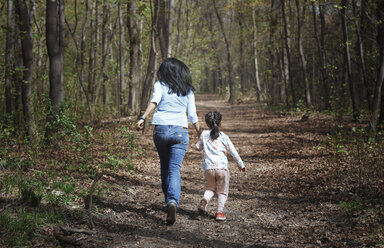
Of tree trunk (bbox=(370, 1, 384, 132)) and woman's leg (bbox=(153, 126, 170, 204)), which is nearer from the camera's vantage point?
woman's leg (bbox=(153, 126, 170, 204))

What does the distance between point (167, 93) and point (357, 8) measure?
1253 centimetres

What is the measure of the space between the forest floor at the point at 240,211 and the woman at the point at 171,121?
560 millimetres

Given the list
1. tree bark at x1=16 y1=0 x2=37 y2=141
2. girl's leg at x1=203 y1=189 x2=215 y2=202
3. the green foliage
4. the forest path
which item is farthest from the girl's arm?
tree bark at x1=16 y1=0 x2=37 y2=141

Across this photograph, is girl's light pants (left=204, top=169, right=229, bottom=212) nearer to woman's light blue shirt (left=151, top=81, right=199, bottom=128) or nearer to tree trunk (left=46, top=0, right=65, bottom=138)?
woman's light blue shirt (left=151, top=81, right=199, bottom=128)

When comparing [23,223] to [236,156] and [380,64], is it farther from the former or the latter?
[380,64]

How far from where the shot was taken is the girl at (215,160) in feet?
17.7

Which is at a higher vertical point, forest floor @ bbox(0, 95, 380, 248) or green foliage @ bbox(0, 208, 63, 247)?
green foliage @ bbox(0, 208, 63, 247)

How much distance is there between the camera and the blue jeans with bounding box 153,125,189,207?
4914mm

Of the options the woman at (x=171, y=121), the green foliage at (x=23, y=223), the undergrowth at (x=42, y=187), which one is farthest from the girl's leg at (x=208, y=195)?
the green foliage at (x=23, y=223)

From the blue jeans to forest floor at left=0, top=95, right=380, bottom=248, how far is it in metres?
0.51

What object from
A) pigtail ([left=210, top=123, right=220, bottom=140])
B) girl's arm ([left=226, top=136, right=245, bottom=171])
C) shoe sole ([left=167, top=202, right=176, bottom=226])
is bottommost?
shoe sole ([left=167, top=202, right=176, bottom=226])

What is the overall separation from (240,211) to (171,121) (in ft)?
6.60

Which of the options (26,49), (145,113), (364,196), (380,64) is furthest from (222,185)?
(380,64)

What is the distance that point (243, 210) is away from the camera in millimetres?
5906
